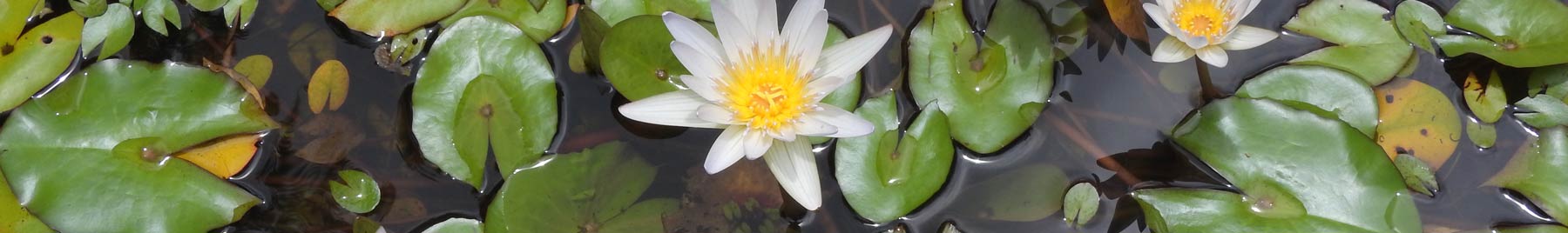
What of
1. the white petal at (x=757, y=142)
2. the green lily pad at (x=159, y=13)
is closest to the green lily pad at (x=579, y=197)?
the white petal at (x=757, y=142)

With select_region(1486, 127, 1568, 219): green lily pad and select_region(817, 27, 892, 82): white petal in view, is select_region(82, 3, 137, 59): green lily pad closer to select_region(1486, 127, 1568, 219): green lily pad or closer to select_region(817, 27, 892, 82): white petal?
select_region(817, 27, 892, 82): white petal

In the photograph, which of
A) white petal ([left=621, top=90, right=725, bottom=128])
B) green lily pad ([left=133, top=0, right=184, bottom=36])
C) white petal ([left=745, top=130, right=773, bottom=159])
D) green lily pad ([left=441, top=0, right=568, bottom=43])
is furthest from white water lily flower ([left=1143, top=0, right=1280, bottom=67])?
green lily pad ([left=133, top=0, right=184, bottom=36])

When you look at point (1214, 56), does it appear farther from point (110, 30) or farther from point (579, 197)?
point (110, 30)

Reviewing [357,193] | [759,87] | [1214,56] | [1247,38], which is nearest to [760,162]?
[759,87]

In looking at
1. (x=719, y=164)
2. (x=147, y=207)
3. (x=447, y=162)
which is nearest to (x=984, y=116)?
(x=719, y=164)

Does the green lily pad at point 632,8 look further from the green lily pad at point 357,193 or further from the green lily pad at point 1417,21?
the green lily pad at point 1417,21

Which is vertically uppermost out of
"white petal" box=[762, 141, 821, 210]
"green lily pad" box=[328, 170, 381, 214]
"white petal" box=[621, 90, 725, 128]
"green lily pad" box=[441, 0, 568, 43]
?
"white petal" box=[621, 90, 725, 128]

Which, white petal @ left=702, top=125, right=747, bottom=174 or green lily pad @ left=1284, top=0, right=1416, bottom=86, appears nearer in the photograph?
white petal @ left=702, top=125, right=747, bottom=174
